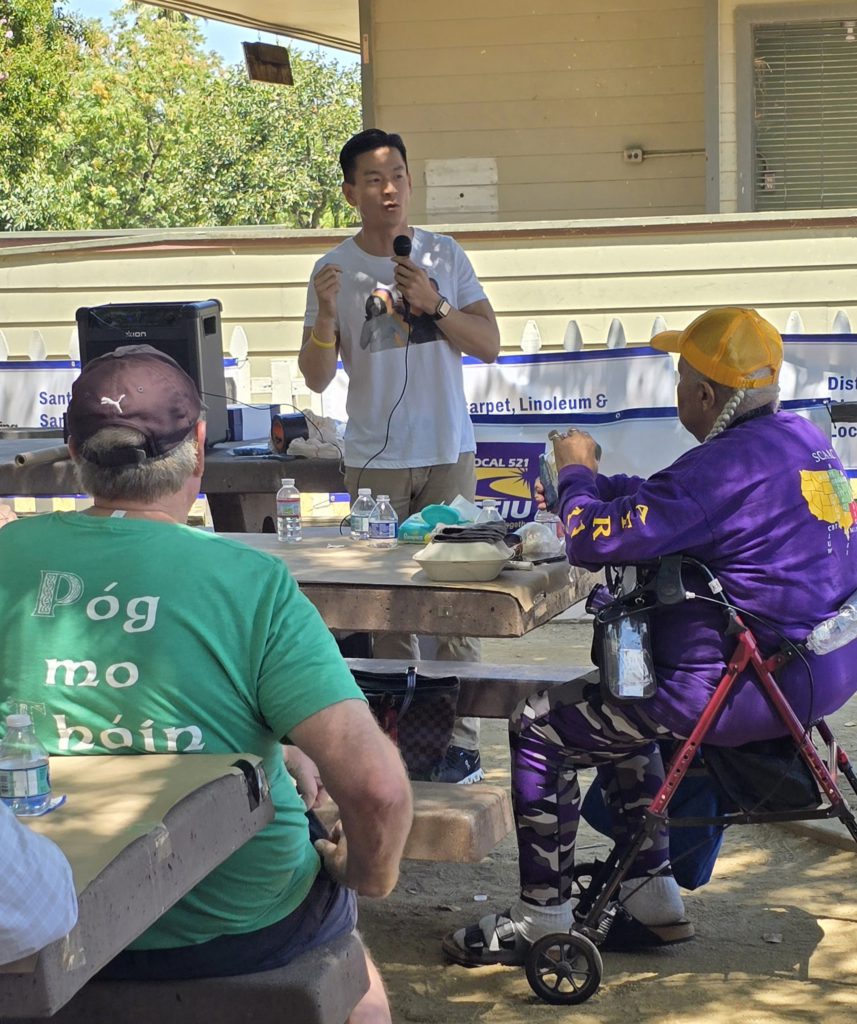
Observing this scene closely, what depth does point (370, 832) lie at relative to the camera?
222 centimetres

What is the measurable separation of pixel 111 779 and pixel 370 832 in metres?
0.42

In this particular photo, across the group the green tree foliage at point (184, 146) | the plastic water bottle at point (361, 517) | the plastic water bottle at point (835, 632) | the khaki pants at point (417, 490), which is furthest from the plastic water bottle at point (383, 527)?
the green tree foliage at point (184, 146)

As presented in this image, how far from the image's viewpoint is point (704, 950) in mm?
3826

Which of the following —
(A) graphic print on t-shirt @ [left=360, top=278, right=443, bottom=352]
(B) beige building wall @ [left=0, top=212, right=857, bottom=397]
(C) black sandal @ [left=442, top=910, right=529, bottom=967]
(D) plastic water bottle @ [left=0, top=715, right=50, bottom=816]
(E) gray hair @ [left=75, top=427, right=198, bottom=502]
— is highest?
(B) beige building wall @ [left=0, top=212, right=857, bottom=397]

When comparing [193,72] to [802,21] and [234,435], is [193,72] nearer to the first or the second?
[802,21]

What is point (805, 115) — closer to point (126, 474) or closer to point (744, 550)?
point (744, 550)

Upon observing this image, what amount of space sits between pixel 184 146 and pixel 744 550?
38215mm

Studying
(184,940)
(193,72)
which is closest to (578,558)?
(184,940)

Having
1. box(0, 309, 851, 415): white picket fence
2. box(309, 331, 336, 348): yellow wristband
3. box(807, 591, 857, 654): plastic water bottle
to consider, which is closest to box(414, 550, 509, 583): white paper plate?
box(807, 591, 857, 654): plastic water bottle

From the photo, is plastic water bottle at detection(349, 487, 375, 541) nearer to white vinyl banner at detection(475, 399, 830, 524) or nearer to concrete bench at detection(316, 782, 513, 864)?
concrete bench at detection(316, 782, 513, 864)

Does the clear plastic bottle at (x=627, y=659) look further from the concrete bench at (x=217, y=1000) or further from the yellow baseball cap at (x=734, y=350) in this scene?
the concrete bench at (x=217, y=1000)

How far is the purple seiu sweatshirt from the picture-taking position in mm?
3256

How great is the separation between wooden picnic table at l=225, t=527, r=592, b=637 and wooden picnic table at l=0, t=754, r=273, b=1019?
142 cm

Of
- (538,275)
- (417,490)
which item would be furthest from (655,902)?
(538,275)
